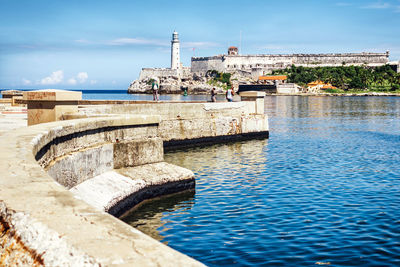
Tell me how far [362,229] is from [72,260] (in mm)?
7299

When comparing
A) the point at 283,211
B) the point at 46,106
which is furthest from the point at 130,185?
the point at 283,211

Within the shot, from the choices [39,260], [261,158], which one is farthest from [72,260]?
[261,158]

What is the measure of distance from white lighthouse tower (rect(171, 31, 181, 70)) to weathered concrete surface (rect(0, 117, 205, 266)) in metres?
144

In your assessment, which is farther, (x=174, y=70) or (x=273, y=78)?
(x=174, y=70)

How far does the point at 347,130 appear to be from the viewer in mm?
28500

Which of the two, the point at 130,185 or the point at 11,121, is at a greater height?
the point at 11,121

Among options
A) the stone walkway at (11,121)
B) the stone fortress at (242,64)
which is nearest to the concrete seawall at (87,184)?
the stone walkway at (11,121)

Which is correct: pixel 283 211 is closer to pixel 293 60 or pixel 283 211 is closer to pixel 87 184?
pixel 87 184

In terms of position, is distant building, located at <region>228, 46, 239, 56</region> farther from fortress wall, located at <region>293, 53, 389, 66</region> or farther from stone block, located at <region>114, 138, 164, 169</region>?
stone block, located at <region>114, 138, 164, 169</region>

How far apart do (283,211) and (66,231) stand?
7706mm

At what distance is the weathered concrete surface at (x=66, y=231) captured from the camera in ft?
7.38

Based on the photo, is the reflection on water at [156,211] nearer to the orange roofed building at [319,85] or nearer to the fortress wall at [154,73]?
the orange roofed building at [319,85]

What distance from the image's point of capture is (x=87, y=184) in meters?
8.33

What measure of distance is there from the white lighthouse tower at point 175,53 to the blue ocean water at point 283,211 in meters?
131
